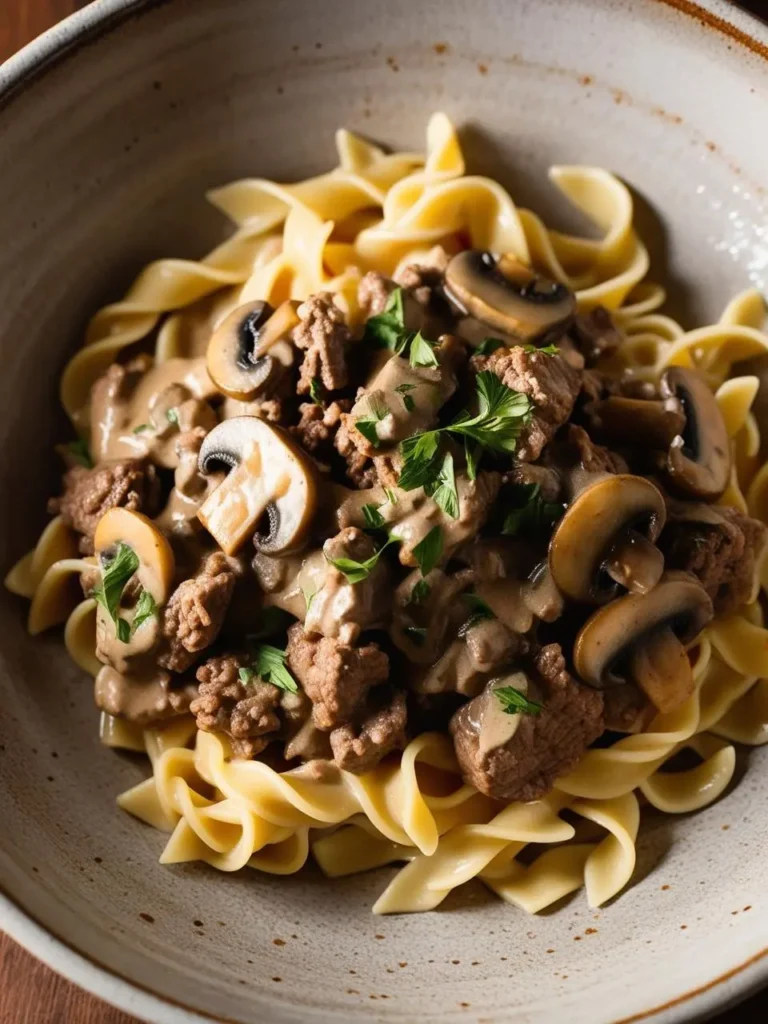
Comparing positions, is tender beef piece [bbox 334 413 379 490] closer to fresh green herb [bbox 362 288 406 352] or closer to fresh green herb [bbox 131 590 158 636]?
fresh green herb [bbox 362 288 406 352]

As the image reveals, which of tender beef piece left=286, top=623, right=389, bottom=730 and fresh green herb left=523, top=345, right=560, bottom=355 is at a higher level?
fresh green herb left=523, top=345, right=560, bottom=355

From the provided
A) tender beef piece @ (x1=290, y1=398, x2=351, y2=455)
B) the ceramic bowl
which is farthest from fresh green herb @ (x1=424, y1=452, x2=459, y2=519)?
the ceramic bowl

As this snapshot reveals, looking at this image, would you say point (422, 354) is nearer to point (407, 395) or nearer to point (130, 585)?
point (407, 395)

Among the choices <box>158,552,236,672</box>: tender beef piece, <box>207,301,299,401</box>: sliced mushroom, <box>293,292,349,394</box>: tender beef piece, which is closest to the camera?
<box>158,552,236,672</box>: tender beef piece

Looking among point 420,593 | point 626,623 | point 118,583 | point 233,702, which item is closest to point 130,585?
point 118,583

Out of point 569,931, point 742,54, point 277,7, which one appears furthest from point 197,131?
point 569,931

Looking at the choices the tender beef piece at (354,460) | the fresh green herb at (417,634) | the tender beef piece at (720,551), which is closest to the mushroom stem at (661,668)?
the tender beef piece at (720,551)

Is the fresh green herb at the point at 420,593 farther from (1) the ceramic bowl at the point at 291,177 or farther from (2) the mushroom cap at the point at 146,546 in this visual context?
(1) the ceramic bowl at the point at 291,177
